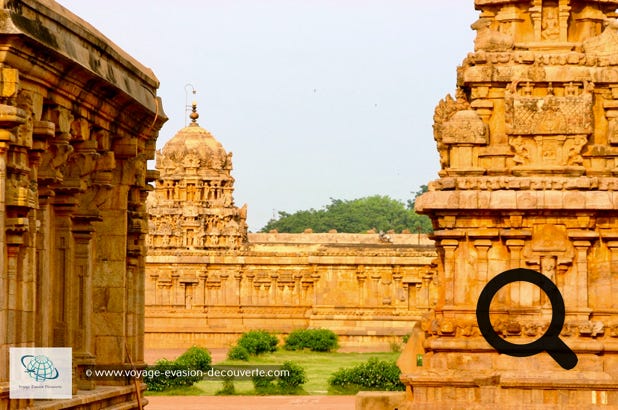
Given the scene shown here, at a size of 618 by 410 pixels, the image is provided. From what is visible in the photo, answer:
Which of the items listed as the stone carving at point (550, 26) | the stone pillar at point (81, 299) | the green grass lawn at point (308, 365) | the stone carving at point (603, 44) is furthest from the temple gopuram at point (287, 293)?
the stone pillar at point (81, 299)

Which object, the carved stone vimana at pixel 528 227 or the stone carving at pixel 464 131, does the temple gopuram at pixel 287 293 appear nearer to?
the carved stone vimana at pixel 528 227

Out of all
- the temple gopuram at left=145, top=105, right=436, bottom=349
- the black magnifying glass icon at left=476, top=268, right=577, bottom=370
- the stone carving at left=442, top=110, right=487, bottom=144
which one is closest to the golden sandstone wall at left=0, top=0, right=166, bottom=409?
the stone carving at left=442, top=110, right=487, bottom=144

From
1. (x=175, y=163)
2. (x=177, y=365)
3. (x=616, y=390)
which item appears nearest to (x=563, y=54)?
(x=616, y=390)

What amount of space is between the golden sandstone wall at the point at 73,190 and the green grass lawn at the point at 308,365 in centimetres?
1867

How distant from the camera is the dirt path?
36.4m

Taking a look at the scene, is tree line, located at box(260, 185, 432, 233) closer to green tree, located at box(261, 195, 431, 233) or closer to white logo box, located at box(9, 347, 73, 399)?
green tree, located at box(261, 195, 431, 233)

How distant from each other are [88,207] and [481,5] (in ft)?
28.4

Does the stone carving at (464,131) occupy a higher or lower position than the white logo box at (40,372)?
higher

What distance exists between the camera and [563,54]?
26.4m

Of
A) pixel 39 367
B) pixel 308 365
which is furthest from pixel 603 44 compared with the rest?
pixel 308 365

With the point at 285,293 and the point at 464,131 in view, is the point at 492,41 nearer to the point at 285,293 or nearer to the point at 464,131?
the point at 464,131

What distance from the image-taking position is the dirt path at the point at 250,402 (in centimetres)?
3638

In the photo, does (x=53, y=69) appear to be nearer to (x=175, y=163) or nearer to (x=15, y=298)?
(x=15, y=298)

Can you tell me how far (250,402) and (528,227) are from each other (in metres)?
13.9
